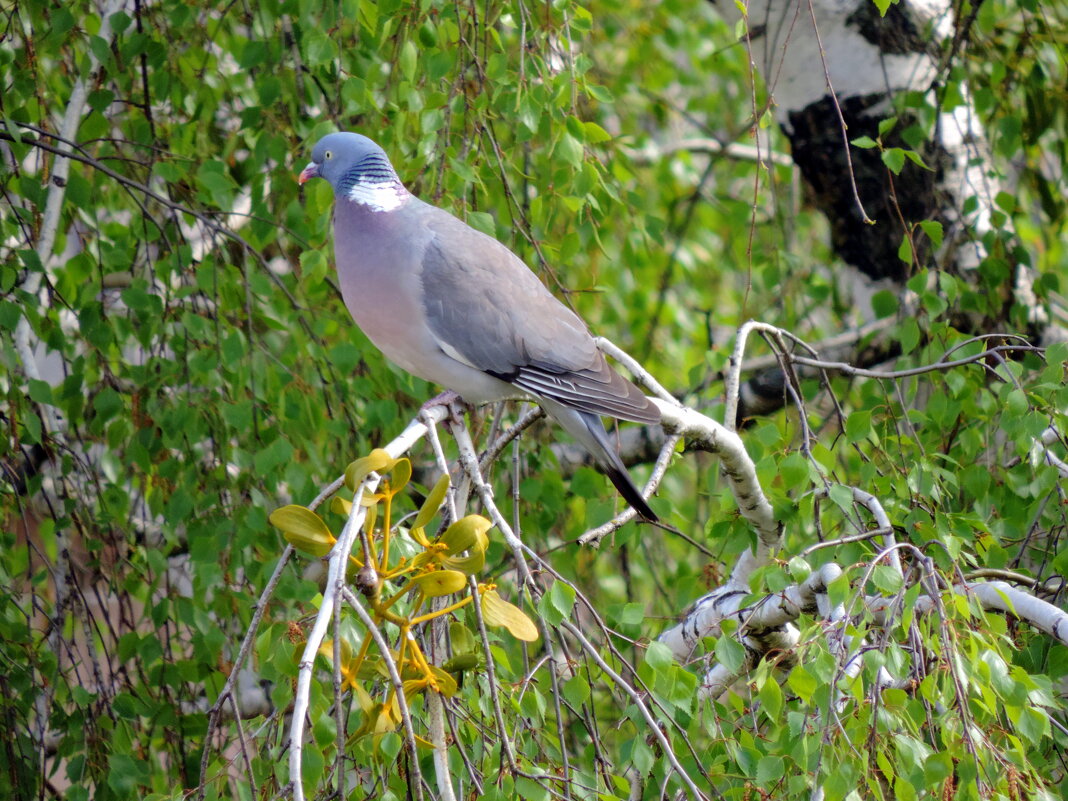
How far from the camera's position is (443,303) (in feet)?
6.64

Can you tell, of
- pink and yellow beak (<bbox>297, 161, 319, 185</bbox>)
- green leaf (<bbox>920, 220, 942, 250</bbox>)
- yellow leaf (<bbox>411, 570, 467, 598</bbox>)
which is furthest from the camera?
pink and yellow beak (<bbox>297, 161, 319, 185</bbox>)

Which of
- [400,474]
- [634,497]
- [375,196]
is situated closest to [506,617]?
[400,474]

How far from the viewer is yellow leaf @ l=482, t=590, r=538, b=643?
1.20 m

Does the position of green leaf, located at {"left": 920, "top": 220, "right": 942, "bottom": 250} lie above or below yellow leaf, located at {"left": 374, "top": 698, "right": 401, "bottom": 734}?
above

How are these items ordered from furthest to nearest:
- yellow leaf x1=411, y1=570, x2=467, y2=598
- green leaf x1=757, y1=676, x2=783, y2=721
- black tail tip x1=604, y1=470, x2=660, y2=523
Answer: black tail tip x1=604, y1=470, x2=660, y2=523 < green leaf x1=757, y1=676, x2=783, y2=721 < yellow leaf x1=411, y1=570, x2=467, y2=598

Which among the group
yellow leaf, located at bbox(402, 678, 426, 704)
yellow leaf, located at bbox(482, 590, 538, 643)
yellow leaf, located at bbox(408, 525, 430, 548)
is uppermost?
yellow leaf, located at bbox(408, 525, 430, 548)

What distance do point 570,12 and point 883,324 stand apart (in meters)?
1.17

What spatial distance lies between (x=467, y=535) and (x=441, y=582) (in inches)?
2.2

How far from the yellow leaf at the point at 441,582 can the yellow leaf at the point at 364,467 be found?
0.38ft

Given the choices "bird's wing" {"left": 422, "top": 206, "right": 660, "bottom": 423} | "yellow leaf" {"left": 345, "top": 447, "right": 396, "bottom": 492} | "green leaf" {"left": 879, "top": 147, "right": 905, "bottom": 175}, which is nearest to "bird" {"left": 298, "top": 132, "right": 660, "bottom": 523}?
"bird's wing" {"left": 422, "top": 206, "right": 660, "bottom": 423}

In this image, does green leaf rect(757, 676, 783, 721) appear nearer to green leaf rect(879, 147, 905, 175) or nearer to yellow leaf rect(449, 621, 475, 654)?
yellow leaf rect(449, 621, 475, 654)

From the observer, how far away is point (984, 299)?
2.37 metres

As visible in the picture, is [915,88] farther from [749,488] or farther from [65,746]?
[65,746]

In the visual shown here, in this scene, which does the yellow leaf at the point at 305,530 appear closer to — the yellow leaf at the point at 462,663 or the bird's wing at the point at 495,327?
the yellow leaf at the point at 462,663
